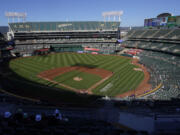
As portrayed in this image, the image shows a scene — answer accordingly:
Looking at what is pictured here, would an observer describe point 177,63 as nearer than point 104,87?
No

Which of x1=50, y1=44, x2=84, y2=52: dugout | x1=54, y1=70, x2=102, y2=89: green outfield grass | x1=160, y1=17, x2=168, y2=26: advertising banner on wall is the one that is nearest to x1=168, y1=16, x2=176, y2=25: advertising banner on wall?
x1=160, y1=17, x2=168, y2=26: advertising banner on wall

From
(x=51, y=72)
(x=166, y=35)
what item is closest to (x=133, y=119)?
(x=51, y=72)

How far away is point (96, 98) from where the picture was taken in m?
24.4

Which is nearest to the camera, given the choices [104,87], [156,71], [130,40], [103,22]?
[104,87]

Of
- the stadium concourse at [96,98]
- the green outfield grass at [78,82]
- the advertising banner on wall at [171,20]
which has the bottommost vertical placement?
the green outfield grass at [78,82]

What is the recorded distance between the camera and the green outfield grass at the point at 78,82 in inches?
1188

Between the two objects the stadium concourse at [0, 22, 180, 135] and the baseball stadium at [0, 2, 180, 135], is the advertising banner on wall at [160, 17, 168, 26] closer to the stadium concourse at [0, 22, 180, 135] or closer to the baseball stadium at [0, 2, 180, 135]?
the baseball stadium at [0, 2, 180, 135]

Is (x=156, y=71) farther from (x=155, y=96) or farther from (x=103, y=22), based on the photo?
(x=103, y=22)

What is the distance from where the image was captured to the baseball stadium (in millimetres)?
12680

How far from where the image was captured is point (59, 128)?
8.13 metres

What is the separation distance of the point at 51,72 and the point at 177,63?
3774cm

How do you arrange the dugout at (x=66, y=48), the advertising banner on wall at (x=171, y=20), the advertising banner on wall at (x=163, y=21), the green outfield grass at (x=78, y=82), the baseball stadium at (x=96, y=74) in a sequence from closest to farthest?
the baseball stadium at (x=96, y=74) → the green outfield grass at (x=78, y=82) → the advertising banner on wall at (x=171, y=20) → the advertising banner on wall at (x=163, y=21) → the dugout at (x=66, y=48)

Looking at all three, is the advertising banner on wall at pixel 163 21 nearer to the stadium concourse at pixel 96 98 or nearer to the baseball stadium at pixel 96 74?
the baseball stadium at pixel 96 74

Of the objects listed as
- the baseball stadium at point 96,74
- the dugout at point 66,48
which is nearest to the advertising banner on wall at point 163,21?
the baseball stadium at point 96,74
